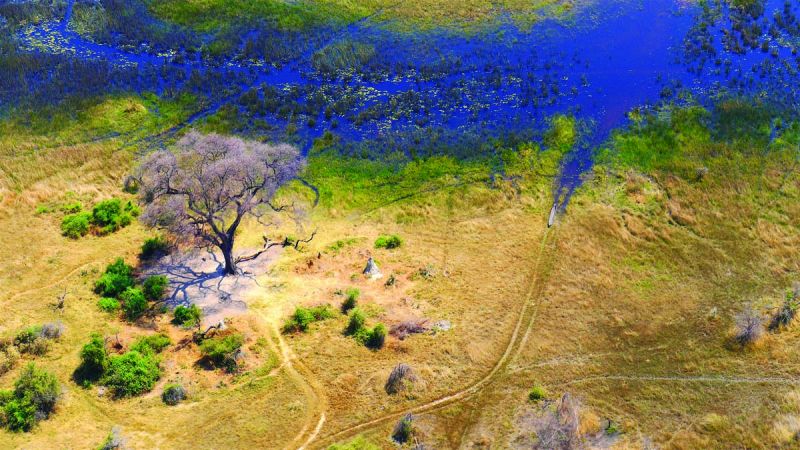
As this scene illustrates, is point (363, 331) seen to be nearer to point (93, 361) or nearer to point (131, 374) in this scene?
point (131, 374)

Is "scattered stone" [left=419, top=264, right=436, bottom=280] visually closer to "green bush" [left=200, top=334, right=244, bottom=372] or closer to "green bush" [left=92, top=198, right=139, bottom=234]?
"green bush" [left=200, top=334, right=244, bottom=372]

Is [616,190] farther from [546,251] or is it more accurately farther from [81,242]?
[81,242]

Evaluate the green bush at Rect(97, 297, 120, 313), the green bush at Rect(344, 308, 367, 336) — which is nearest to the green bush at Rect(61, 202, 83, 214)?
the green bush at Rect(97, 297, 120, 313)

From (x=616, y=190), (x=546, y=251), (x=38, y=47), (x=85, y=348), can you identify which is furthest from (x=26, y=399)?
(x=38, y=47)

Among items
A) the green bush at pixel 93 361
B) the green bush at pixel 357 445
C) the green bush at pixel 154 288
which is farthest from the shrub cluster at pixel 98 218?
the green bush at pixel 357 445

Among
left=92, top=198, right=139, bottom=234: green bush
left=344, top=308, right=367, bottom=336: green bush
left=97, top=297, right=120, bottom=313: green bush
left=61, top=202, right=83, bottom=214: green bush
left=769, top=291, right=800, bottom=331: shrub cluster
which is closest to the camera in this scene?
left=344, top=308, right=367, bottom=336: green bush

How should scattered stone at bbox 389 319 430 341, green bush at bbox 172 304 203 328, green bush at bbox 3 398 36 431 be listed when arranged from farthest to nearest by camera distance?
green bush at bbox 172 304 203 328
scattered stone at bbox 389 319 430 341
green bush at bbox 3 398 36 431

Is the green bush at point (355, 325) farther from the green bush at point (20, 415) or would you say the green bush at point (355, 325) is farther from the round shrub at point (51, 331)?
the green bush at point (20, 415)
